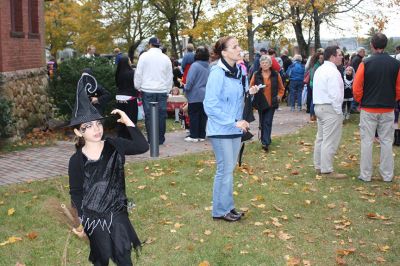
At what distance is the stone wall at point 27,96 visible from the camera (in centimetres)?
1309

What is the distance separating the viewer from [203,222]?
6.59 metres

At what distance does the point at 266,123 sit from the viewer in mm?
10758

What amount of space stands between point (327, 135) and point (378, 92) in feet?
3.40

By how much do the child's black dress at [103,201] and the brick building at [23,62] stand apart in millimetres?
9428

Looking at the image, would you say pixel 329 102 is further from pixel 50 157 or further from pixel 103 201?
pixel 50 157

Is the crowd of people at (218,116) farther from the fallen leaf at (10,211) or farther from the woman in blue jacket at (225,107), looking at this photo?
the fallen leaf at (10,211)

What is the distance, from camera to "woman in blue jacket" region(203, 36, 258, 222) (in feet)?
20.3

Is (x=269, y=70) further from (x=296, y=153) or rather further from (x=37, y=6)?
(x=37, y=6)

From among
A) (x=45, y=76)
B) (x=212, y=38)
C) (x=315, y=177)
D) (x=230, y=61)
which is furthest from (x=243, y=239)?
(x=212, y=38)

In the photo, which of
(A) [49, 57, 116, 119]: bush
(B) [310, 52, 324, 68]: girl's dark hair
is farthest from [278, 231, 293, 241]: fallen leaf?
(B) [310, 52, 324, 68]: girl's dark hair

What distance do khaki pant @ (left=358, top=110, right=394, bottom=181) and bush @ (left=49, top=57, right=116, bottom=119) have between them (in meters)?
7.38

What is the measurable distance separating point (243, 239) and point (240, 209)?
1143mm

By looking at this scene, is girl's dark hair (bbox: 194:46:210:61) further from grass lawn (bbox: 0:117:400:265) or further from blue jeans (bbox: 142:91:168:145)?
grass lawn (bbox: 0:117:400:265)

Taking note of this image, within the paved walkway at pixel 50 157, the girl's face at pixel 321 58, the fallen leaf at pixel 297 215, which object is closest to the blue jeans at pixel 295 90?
the girl's face at pixel 321 58
